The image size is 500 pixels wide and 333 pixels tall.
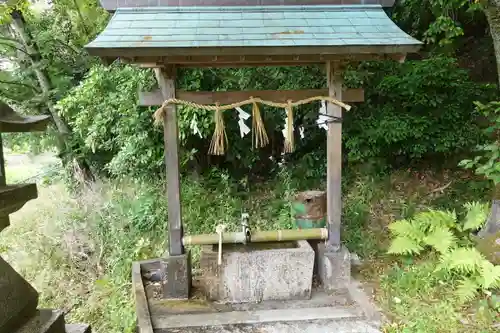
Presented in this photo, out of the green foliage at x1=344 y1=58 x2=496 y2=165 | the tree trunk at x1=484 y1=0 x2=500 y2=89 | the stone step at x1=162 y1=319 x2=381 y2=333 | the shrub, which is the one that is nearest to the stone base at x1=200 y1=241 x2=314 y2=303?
the stone step at x1=162 y1=319 x2=381 y2=333

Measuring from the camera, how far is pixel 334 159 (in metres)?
4.75

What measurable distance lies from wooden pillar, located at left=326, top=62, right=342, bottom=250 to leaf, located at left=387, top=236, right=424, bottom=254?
2.65 feet

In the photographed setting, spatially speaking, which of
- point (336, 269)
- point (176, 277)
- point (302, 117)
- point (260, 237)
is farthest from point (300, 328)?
point (302, 117)

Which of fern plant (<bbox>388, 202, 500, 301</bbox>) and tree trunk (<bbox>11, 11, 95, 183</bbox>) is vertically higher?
tree trunk (<bbox>11, 11, 95, 183</bbox>)

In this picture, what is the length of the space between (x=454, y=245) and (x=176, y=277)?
337 centimetres

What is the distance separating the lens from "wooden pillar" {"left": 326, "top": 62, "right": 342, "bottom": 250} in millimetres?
4645

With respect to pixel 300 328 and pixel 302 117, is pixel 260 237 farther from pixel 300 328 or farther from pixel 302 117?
pixel 302 117

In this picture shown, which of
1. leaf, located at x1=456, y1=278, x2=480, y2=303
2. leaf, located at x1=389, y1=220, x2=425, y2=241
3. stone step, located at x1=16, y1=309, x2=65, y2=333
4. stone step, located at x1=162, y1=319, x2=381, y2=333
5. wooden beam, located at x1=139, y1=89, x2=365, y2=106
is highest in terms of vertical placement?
wooden beam, located at x1=139, y1=89, x2=365, y2=106

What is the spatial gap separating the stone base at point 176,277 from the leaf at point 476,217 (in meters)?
3.47

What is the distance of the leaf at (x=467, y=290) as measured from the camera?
4262mm

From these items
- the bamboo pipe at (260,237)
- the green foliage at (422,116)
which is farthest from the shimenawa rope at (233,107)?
the green foliage at (422,116)

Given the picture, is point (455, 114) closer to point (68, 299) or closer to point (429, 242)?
point (429, 242)

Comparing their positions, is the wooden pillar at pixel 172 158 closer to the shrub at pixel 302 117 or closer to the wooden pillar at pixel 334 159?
the wooden pillar at pixel 334 159

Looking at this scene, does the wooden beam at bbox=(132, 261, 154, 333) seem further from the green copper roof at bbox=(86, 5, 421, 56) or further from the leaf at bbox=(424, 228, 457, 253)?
the leaf at bbox=(424, 228, 457, 253)
